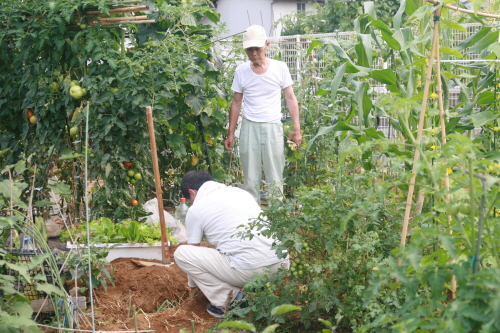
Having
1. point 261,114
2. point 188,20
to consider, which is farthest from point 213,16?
point 261,114

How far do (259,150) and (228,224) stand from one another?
188 cm

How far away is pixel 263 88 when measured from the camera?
18.1 ft

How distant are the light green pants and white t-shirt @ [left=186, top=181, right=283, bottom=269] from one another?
165cm

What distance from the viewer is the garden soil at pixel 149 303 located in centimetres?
366

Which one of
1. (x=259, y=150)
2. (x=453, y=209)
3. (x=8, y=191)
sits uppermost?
(x=453, y=209)

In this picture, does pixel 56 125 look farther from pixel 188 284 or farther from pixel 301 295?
pixel 301 295

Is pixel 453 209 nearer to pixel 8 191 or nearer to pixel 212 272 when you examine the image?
pixel 212 272

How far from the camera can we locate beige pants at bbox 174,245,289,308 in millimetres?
3840

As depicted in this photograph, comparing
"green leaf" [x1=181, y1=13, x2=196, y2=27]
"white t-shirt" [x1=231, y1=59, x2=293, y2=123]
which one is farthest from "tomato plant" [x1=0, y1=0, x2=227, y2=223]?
"white t-shirt" [x1=231, y1=59, x2=293, y2=123]

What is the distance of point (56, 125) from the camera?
5.66 meters

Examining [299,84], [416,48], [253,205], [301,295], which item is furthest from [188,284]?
[299,84]

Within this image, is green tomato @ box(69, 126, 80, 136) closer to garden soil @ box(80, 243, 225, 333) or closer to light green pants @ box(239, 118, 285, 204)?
garden soil @ box(80, 243, 225, 333)

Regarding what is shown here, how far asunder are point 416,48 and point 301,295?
1.69m

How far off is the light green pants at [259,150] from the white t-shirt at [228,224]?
1.65 metres
